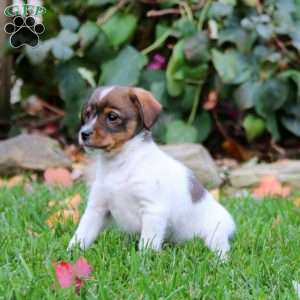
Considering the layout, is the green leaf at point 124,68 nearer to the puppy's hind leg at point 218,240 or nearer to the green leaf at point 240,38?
the green leaf at point 240,38

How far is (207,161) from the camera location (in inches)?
242

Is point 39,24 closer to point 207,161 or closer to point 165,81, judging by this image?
point 165,81

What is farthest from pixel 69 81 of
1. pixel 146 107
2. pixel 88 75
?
pixel 146 107

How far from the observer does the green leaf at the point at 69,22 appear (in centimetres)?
707

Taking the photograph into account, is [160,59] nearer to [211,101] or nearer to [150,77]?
[150,77]

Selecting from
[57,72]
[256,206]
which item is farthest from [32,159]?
[256,206]

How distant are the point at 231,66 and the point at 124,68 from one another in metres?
1.00

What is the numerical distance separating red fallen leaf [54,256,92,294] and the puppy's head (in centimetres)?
62

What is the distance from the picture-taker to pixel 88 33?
22.7 ft

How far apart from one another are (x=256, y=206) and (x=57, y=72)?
2.87 metres

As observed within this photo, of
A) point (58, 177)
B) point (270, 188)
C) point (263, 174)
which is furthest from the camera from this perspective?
point (263, 174)

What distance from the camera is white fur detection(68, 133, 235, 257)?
348 cm

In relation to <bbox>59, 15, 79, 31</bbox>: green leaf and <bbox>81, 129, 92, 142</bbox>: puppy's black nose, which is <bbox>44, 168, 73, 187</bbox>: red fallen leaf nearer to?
<bbox>59, 15, 79, 31</bbox>: green leaf

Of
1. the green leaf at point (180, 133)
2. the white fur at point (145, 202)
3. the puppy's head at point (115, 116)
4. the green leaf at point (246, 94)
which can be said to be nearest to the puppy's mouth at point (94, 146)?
the puppy's head at point (115, 116)
